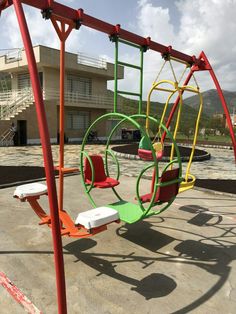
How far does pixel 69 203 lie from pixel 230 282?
4.17 meters

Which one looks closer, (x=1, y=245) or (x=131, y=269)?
(x=131, y=269)

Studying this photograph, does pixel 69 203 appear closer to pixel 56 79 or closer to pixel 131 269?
pixel 131 269

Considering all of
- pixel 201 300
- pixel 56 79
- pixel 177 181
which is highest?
pixel 56 79

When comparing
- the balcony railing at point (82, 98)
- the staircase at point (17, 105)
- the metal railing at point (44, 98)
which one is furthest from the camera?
the balcony railing at point (82, 98)

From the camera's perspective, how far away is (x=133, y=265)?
4.01m

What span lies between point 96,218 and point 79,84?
25923 millimetres

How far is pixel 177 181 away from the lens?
4.55 meters

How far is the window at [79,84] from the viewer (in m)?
→ 26.9

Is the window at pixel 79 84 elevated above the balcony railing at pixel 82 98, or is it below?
above

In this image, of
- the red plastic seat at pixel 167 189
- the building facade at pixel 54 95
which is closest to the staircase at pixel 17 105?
the building facade at pixel 54 95

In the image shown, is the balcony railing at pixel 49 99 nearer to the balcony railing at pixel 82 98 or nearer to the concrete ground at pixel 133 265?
the balcony railing at pixel 82 98

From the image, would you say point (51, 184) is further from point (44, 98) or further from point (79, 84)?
point (79, 84)

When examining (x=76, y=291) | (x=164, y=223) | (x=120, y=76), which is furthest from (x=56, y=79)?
(x=76, y=291)

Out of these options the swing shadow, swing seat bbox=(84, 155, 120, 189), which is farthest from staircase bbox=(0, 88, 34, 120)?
the swing shadow
